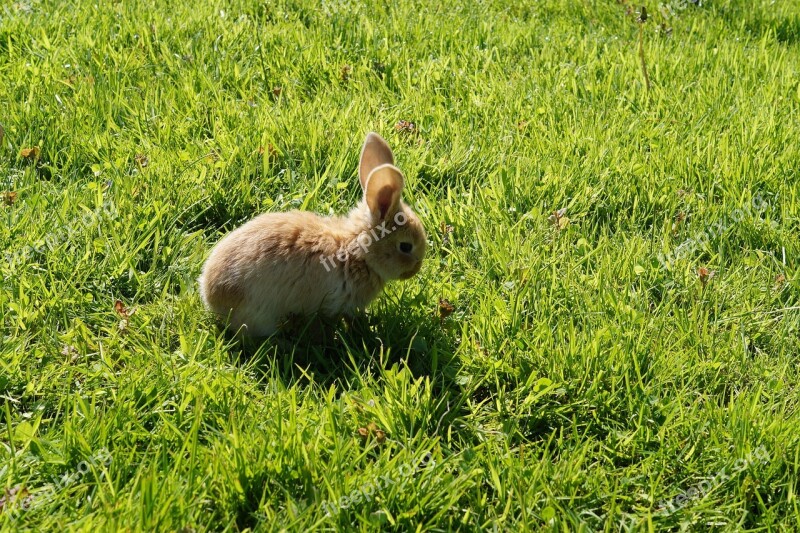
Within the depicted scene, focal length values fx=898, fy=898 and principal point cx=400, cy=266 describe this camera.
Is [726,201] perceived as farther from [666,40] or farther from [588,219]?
[666,40]

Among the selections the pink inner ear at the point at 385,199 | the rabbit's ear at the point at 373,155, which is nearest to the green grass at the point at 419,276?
the pink inner ear at the point at 385,199

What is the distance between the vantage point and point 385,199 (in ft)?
12.1

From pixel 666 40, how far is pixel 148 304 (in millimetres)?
4214

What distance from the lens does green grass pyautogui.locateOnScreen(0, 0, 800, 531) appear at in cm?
289

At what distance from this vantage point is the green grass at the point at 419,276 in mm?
2887

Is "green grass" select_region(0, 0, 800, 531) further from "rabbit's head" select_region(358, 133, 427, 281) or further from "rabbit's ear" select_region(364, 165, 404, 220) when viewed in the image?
"rabbit's ear" select_region(364, 165, 404, 220)

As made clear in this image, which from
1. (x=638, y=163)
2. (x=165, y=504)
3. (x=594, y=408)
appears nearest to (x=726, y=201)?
(x=638, y=163)

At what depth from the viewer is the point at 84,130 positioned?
4680 millimetres

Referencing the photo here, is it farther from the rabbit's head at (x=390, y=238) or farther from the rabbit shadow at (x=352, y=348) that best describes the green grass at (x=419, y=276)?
the rabbit's head at (x=390, y=238)

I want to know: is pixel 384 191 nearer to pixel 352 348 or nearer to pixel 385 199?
pixel 385 199

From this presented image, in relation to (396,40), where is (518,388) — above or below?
below

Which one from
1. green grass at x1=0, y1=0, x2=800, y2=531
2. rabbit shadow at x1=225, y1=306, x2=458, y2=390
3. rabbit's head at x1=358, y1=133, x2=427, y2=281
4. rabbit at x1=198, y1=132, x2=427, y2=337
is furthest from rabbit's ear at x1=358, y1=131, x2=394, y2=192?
rabbit shadow at x1=225, y1=306, x2=458, y2=390

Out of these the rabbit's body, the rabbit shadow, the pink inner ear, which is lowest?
the rabbit shadow

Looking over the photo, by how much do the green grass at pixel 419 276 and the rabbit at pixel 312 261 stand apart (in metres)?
0.14
